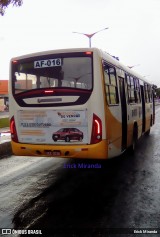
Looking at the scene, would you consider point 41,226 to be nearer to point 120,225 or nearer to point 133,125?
point 120,225

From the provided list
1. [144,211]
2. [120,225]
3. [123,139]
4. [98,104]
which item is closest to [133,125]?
[123,139]

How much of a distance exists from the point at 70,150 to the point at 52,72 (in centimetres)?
186

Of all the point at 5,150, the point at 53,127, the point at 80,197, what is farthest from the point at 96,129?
the point at 5,150

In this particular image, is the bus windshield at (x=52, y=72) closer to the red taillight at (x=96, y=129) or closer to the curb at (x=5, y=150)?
the red taillight at (x=96, y=129)

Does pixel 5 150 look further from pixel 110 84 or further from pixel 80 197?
pixel 80 197

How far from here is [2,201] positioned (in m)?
6.24

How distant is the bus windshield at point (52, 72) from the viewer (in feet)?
24.0

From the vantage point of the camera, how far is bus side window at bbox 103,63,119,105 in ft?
25.1

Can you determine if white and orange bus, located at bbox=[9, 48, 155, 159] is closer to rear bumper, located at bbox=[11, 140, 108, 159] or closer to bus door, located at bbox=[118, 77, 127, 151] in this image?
rear bumper, located at bbox=[11, 140, 108, 159]

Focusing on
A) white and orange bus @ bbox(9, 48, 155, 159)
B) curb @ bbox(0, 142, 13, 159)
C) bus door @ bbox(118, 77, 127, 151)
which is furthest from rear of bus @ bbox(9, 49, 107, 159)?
curb @ bbox(0, 142, 13, 159)

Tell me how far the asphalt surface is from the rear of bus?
79cm

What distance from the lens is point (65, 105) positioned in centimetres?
736

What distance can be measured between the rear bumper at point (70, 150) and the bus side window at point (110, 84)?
117 centimetres

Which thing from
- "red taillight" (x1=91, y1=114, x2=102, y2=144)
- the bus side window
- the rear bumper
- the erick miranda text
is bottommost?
the erick miranda text
